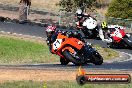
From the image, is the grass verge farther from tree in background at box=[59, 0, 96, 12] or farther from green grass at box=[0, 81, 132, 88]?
tree in background at box=[59, 0, 96, 12]

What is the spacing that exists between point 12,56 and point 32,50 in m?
3.14

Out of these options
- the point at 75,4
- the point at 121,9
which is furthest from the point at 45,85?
the point at 121,9

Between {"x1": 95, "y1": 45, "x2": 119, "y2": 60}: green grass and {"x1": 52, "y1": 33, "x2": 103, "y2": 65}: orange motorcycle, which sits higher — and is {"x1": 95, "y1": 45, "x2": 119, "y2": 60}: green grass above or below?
below

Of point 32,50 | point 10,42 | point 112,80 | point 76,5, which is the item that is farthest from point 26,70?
point 76,5

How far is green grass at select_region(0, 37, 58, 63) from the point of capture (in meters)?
25.7

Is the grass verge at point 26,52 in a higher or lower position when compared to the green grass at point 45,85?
lower

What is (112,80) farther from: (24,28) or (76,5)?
(76,5)

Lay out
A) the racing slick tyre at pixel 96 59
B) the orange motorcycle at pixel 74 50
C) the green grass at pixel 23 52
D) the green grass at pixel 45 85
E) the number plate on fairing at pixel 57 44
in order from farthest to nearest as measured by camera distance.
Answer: the green grass at pixel 23 52 → the racing slick tyre at pixel 96 59 → the number plate on fairing at pixel 57 44 → the orange motorcycle at pixel 74 50 → the green grass at pixel 45 85

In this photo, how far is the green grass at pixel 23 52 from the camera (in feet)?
84.3

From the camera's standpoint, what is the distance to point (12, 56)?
2700cm

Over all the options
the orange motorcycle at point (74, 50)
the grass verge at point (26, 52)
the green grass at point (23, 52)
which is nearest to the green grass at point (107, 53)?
the grass verge at point (26, 52)

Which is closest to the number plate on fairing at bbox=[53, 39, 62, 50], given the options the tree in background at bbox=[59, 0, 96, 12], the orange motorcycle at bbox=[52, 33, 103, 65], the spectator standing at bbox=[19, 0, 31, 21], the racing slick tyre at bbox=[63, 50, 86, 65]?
the orange motorcycle at bbox=[52, 33, 103, 65]

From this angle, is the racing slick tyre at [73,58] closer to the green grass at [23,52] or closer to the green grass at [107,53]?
the green grass at [23,52]

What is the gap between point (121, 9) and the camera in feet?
161
